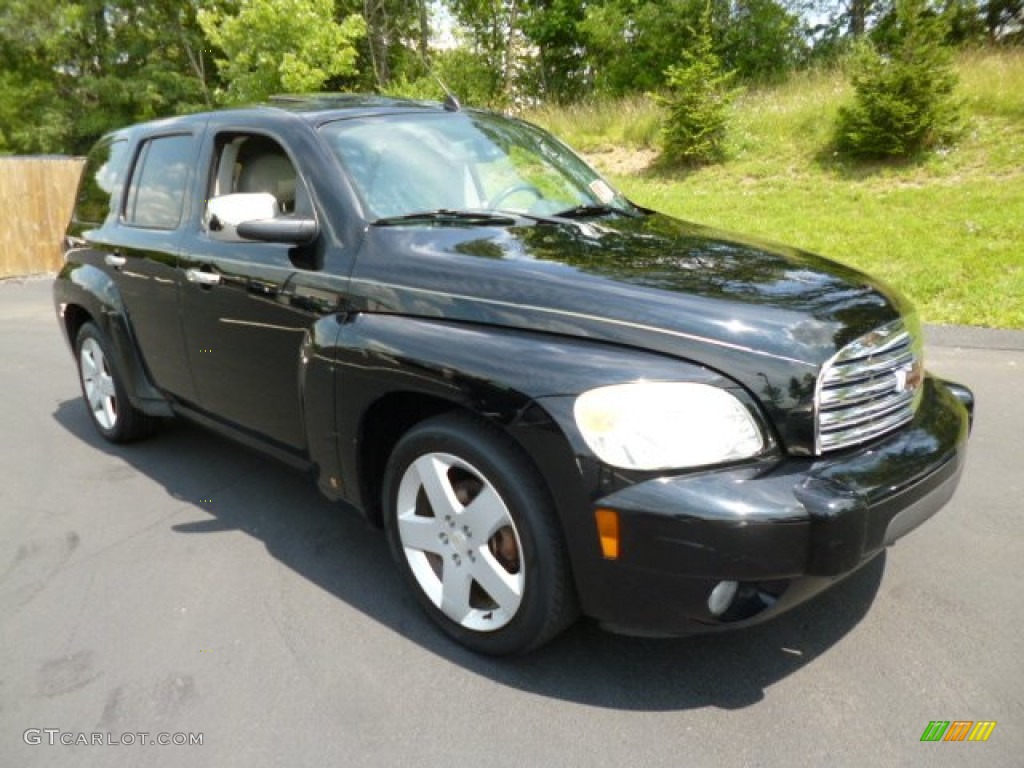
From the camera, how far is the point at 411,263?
111 inches

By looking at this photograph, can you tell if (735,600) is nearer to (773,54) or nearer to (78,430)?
(78,430)

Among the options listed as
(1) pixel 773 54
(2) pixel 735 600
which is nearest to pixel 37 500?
(2) pixel 735 600

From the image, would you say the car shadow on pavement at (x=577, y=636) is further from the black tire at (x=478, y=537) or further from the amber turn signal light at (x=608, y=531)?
the amber turn signal light at (x=608, y=531)

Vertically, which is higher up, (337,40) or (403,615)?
(337,40)

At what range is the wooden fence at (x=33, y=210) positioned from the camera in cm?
1414

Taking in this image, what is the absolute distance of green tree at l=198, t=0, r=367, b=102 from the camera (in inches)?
786

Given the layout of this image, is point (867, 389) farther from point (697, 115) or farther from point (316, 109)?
point (697, 115)

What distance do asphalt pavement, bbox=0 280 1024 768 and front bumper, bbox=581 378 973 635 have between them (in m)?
0.39

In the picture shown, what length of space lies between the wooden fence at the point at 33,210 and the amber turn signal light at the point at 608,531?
48.1 ft

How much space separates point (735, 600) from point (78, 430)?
4809 mm

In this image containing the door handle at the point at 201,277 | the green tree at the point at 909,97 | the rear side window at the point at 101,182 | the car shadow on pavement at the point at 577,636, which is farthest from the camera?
the green tree at the point at 909,97
